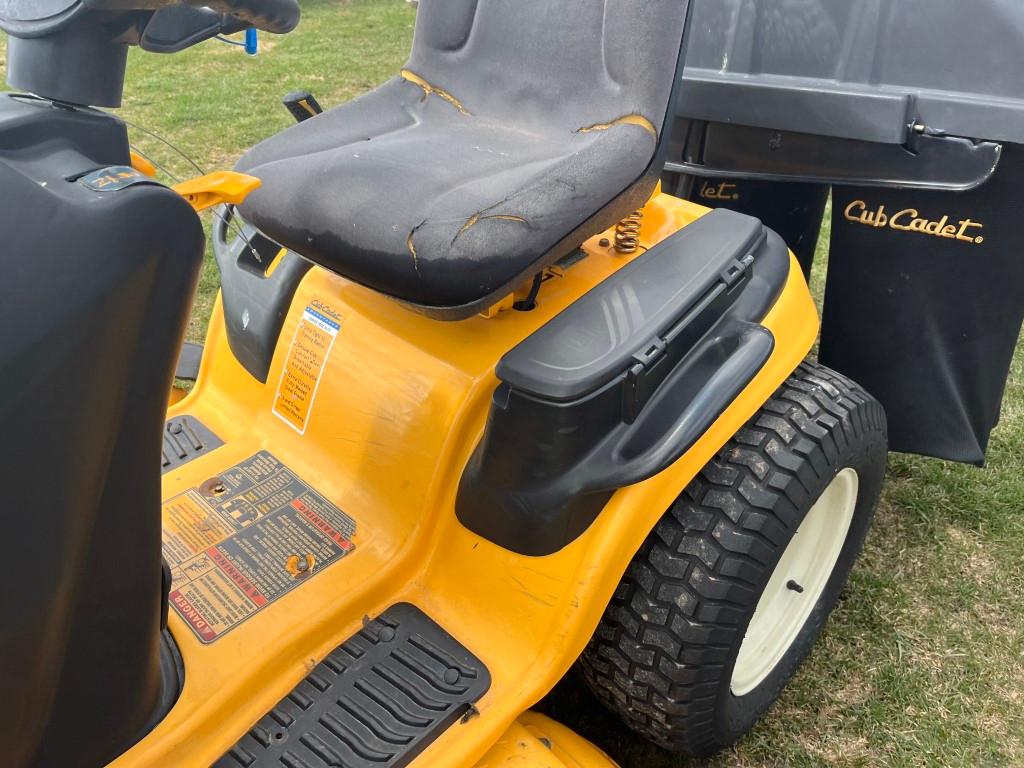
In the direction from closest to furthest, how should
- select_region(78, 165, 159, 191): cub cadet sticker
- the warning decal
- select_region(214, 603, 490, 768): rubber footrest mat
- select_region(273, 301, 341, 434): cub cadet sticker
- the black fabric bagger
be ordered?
select_region(78, 165, 159, 191): cub cadet sticker → select_region(214, 603, 490, 768): rubber footrest mat → the warning decal → select_region(273, 301, 341, 434): cub cadet sticker → the black fabric bagger

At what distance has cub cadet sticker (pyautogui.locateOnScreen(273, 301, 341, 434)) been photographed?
4.47 feet

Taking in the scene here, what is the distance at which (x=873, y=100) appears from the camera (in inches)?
54.7

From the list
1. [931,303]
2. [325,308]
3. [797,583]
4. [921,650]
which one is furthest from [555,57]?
[921,650]

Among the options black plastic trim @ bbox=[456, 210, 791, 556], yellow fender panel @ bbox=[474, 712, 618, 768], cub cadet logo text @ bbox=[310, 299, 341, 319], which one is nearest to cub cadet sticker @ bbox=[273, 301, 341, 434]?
cub cadet logo text @ bbox=[310, 299, 341, 319]

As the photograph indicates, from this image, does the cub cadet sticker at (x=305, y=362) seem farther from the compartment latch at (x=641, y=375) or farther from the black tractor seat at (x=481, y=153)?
the compartment latch at (x=641, y=375)

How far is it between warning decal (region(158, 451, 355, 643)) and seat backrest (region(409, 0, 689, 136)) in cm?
69

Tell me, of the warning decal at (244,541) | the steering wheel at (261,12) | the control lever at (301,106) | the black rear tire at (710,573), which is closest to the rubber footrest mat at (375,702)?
the warning decal at (244,541)

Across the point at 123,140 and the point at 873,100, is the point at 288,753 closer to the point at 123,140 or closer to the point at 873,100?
the point at 123,140

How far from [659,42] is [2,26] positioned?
795 millimetres

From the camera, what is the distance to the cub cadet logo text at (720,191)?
1812 mm

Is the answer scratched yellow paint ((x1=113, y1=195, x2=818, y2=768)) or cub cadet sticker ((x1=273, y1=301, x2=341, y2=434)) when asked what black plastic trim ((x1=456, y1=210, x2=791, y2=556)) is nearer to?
scratched yellow paint ((x1=113, y1=195, x2=818, y2=768))

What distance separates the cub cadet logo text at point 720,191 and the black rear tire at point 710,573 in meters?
0.63

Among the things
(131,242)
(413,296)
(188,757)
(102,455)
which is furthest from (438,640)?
(131,242)

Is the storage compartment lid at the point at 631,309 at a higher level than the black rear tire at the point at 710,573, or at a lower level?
higher
